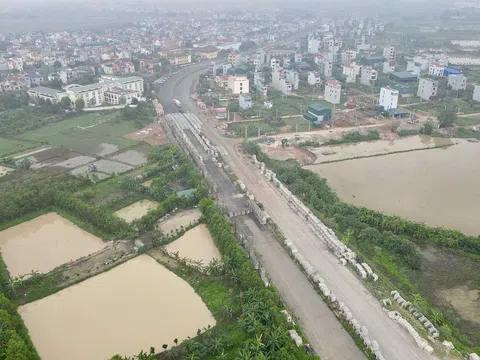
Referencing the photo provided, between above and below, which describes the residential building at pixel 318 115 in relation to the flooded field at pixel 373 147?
above

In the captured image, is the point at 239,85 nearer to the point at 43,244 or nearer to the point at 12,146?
the point at 12,146

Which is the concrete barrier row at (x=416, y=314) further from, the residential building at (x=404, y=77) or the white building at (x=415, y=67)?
the white building at (x=415, y=67)

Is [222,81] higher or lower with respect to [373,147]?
higher

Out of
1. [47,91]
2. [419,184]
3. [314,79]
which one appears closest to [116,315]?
[419,184]

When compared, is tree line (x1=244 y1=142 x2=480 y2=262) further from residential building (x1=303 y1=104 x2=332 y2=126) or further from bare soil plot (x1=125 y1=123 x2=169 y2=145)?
residential building (x1=303 y1=104 x2=332 y2=126)

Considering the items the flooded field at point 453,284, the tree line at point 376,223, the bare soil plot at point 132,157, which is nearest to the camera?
the flooded field at point 453,284

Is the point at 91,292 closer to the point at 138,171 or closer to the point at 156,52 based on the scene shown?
the point at 138,171

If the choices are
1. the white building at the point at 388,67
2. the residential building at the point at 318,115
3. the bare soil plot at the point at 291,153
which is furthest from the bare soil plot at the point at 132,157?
the white building at the point at 388,67
